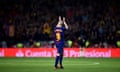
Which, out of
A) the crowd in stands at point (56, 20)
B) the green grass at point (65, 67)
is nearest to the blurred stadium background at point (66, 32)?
the crowd in stands at point (56, 20)

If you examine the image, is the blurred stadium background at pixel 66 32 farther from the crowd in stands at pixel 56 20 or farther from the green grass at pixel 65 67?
the green grass at pixel 65 67

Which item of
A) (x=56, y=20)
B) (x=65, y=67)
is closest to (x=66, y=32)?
(x=56, y=20)

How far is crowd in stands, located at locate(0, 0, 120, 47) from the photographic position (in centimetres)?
3008

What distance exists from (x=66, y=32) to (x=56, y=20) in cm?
174

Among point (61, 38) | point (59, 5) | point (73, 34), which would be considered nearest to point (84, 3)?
point (59, 5)

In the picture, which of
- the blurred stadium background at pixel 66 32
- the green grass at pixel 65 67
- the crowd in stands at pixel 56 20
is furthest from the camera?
the crowd in stands at pixel 56 20

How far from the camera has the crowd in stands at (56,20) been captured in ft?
98.7

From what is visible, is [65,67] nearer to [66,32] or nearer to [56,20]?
[66,32]

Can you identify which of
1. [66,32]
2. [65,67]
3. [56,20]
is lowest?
[65,67]

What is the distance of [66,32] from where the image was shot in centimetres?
3084

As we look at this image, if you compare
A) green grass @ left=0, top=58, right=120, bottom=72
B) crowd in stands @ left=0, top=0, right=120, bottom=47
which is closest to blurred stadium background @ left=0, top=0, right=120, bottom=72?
crowd in stands @ left=0, top=0, right=120, bottom=47

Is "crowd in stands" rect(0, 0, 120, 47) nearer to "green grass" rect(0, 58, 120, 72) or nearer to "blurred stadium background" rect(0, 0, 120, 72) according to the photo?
"blurred stadium background" rect(0, 0, 120, 72)

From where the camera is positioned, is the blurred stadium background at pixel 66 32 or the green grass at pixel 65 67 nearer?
the green grass at pixel 65 67

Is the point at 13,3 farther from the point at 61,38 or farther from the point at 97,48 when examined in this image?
the point at 61,38
